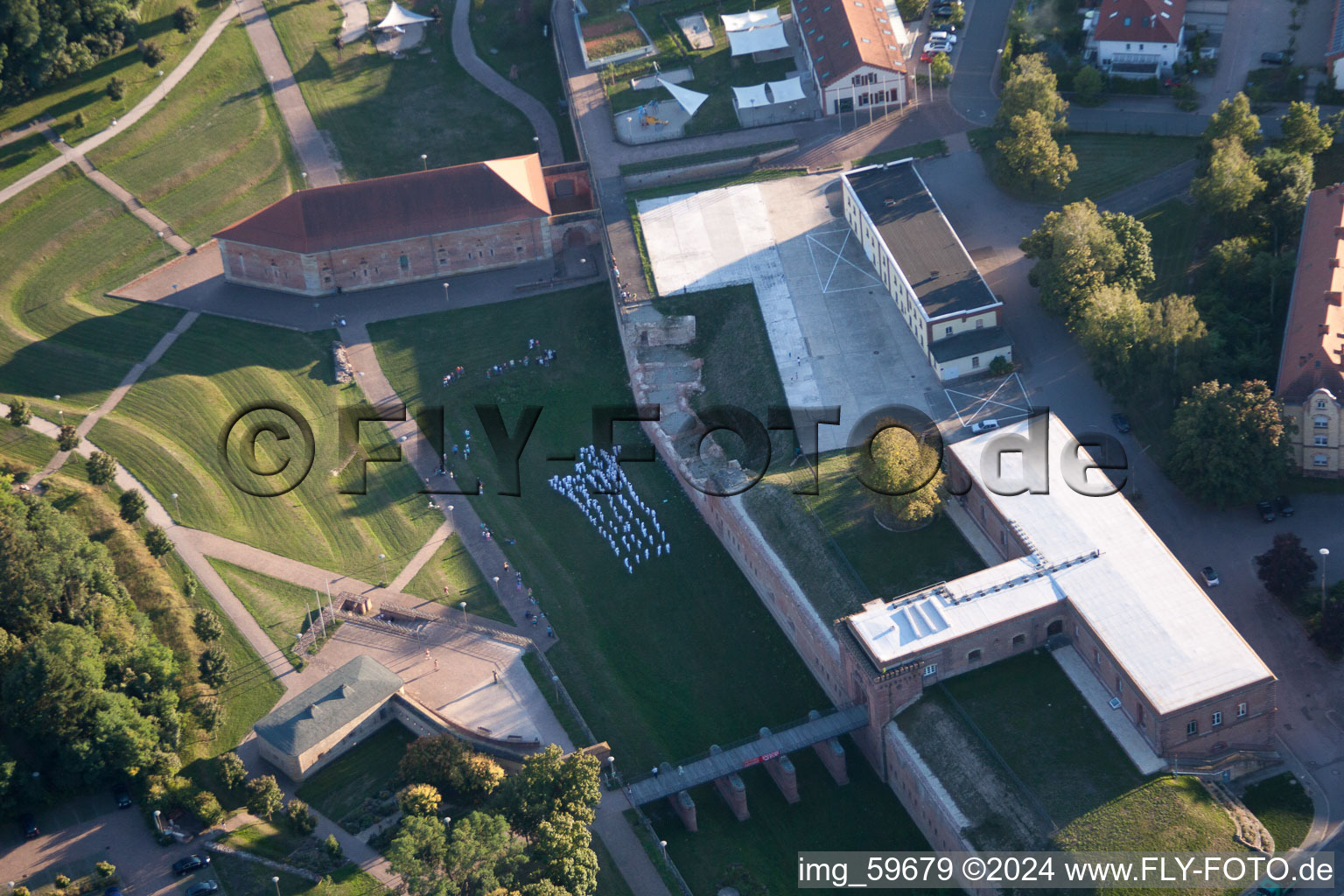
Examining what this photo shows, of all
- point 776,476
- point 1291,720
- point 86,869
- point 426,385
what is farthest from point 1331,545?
point 86,869

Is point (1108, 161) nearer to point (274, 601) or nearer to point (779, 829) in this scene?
point (779, 829)

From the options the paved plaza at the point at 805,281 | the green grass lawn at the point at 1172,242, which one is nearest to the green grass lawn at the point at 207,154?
the paved plaza at the point at 805,281

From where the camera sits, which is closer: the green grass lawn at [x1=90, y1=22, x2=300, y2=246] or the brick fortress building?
the brick fortress building

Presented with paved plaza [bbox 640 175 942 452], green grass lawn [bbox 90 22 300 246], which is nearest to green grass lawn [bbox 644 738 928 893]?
paved plaza [bbox 640 175 942 452]

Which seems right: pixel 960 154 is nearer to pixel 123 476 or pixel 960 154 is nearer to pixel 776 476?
pixel 776 476

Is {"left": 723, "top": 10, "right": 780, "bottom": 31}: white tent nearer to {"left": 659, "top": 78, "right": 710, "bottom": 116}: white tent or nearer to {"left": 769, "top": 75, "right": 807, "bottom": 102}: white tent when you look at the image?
{"left": 659, "top": 78, "right": 710, "bottom": 116}: white tent
